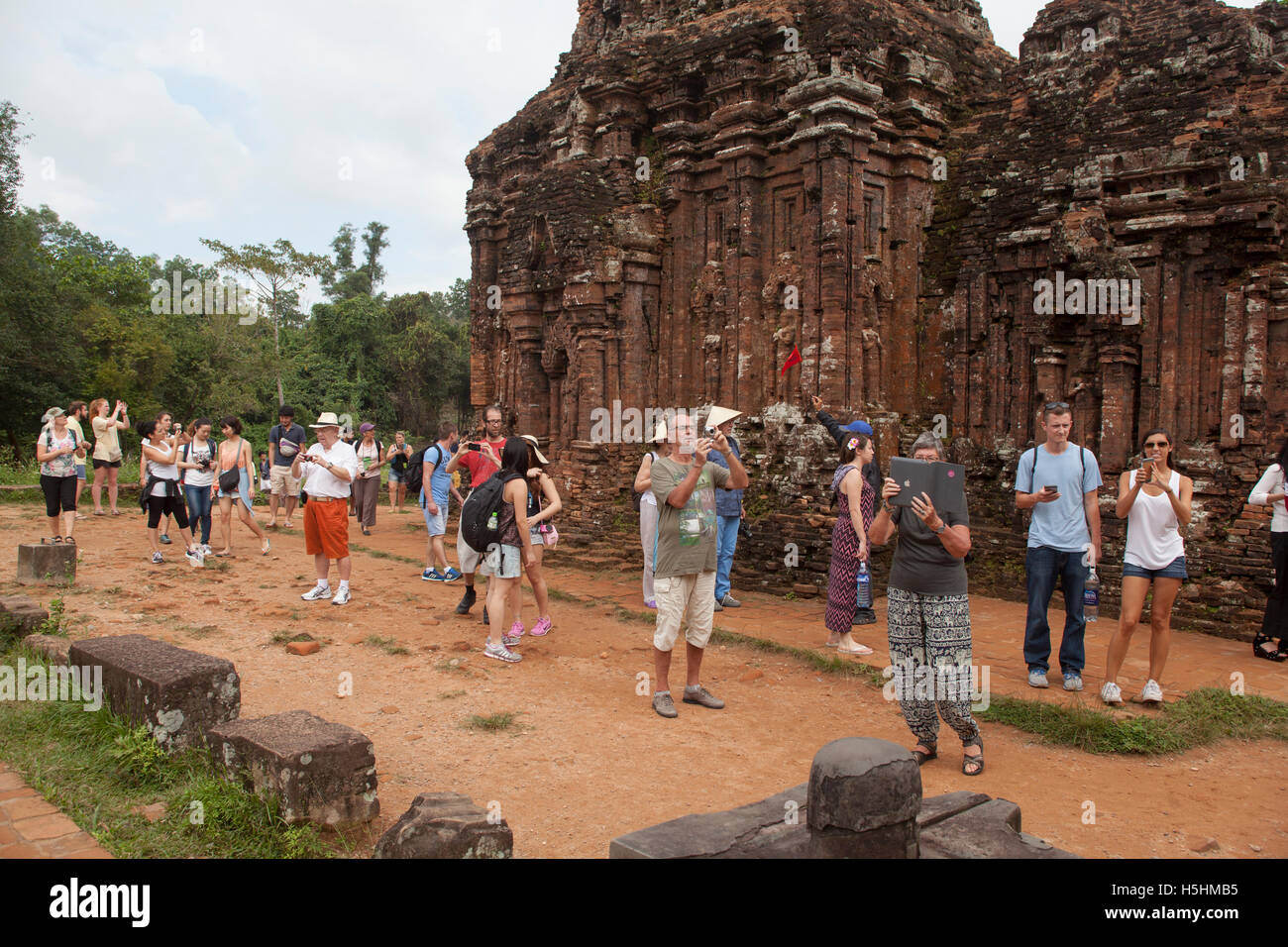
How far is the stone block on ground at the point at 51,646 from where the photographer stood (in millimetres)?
6273

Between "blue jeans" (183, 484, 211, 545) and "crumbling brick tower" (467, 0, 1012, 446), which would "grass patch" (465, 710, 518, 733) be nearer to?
"crumbling brick tower" (467, 0, 1012, 446)

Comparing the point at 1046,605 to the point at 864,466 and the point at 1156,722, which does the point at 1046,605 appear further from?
the point at 864,466

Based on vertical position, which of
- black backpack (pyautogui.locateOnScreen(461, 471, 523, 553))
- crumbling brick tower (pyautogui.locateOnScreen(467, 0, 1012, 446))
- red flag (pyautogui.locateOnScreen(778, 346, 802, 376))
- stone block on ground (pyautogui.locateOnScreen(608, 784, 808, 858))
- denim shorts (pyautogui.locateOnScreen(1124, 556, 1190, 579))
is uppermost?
crumbling brick tower (pyautogui.locateOnScreen(467, 0, 1012, 446))

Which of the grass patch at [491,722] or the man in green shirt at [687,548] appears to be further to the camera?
the man in green shirt at [687,548]

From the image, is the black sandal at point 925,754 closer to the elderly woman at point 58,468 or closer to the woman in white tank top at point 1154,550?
the woman in white tank top at point 1154,550

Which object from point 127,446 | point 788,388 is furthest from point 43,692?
point 127,446

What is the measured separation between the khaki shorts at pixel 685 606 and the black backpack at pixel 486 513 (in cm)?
189

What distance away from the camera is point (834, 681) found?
7.25 metres

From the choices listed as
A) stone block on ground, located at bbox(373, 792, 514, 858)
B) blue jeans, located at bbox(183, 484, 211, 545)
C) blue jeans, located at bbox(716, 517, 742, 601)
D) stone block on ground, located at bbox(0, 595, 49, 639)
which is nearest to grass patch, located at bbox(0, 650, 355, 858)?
stone block on ground, located at bbox(373, 792, 514, 858)

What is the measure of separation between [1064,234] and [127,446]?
30465mm

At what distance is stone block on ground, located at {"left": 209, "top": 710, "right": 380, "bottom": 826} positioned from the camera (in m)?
4.07

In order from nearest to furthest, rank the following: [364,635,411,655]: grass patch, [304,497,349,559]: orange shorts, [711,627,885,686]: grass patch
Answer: [711,627,885,686]: grass patch, [364,635,411,655]: grass patch, [304,497,349,559]: orange shorts

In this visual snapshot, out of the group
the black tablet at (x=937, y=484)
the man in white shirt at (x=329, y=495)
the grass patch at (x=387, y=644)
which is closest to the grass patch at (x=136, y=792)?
the grass patch at (x=387, y=644)

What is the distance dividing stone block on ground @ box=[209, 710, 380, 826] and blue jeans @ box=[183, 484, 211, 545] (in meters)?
8.29
